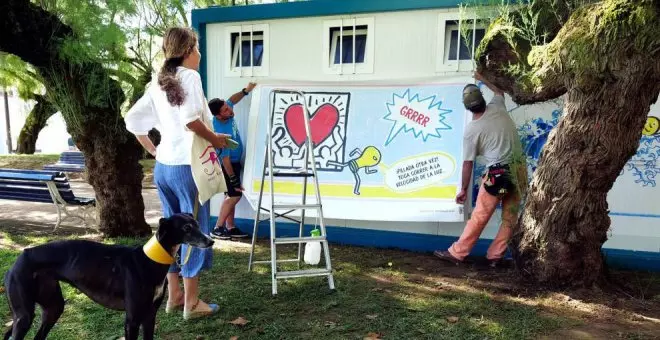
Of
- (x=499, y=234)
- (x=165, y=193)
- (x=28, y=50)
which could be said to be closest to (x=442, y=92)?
(x=499, y=234)

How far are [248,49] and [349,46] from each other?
1351mm

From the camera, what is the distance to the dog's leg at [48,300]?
256 cm

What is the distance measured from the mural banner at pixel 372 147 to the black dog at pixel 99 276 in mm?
2740

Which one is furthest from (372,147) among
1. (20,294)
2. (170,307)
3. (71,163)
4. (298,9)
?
(71,163)

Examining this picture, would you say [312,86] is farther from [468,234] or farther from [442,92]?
[468,234]

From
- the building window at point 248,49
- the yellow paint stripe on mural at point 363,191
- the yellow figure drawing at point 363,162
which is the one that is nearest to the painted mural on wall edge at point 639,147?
the yellow paint stripe on mural at point 363,191

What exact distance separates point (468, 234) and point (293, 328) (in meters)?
2.29

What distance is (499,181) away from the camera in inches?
185

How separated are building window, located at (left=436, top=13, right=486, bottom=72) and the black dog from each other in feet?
11.8

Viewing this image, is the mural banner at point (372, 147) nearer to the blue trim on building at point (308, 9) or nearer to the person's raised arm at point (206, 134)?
the blue trim on building at point (308, 9)

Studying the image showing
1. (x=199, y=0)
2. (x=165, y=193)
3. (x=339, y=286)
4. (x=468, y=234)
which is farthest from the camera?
(x=199, y=0)

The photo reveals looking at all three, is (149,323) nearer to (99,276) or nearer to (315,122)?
(99,276)

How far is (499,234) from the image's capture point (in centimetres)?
497

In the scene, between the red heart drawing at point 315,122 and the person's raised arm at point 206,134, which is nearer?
the person's raised arm at point 206,134
